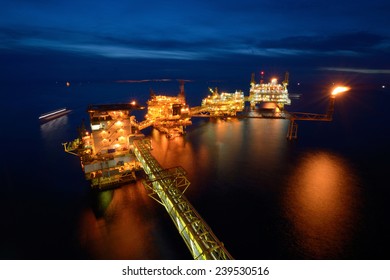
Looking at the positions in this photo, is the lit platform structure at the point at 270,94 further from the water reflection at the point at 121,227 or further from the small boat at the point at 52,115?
the water reflection at the point at 121,227

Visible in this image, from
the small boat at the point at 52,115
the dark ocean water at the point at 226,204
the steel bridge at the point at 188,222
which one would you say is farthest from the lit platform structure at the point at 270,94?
the steel bridge at the point at 188,222

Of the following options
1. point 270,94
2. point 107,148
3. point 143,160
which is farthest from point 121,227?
point 270,94

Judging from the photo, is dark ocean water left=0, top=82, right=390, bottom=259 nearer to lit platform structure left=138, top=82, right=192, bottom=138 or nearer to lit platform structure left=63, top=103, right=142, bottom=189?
lit platform structure left=63, top=103, right=142, bottom=189

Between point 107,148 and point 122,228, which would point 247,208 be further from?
point 107,148

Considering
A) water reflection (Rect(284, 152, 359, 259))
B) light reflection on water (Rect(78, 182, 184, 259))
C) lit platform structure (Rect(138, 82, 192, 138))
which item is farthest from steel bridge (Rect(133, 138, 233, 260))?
lit platform structure (Rect(138, 82, 192, 138))
